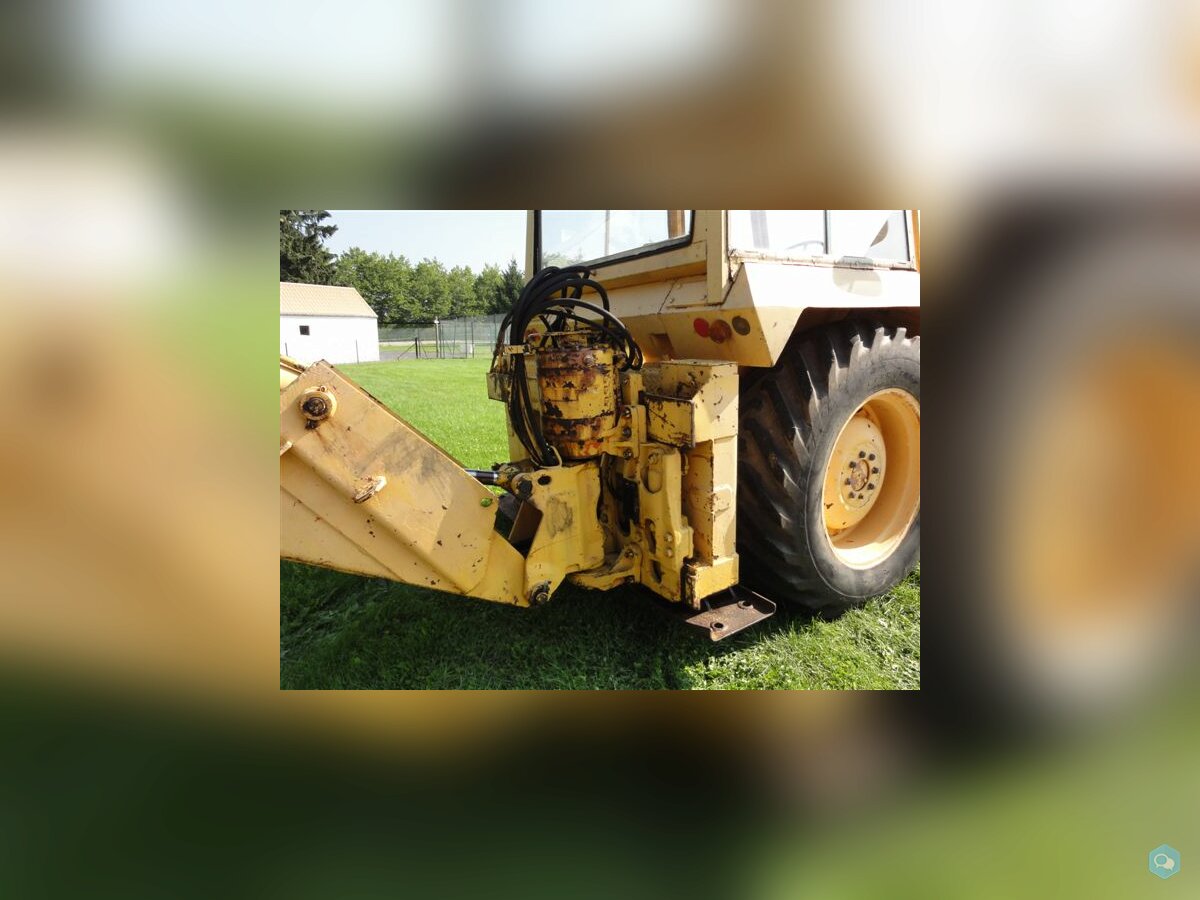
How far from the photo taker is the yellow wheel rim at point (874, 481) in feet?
9.77

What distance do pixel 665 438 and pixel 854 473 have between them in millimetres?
1233

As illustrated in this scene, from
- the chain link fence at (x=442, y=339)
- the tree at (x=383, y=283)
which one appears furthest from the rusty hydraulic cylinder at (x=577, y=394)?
the chain link fence at (x=442, y=339)

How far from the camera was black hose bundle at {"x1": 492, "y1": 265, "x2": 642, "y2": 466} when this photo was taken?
2.41 meters

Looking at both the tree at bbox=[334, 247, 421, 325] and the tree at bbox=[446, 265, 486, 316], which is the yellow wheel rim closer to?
the tree at bbox=[334, 247, 421, 325]

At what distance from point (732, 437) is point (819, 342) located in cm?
66

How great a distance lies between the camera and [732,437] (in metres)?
2.44

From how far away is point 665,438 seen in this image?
2.36m

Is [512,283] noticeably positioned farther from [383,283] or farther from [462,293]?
[462,293]

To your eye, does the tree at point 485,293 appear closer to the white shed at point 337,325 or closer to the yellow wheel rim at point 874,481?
the white shed at point 337,325

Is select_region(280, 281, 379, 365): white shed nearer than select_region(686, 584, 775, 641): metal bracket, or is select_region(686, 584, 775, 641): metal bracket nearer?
select_region(686, 584, 775, 641): metal bracket

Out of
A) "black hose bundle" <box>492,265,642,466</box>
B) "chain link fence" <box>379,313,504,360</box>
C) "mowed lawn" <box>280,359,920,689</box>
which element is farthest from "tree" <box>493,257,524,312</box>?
"chain link fence" <box>379,313,504,360</box>

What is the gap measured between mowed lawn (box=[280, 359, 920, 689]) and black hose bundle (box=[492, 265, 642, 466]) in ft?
3.20

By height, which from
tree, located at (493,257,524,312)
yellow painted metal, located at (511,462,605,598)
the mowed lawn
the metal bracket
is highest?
tree, located at (493,257,524,312)
